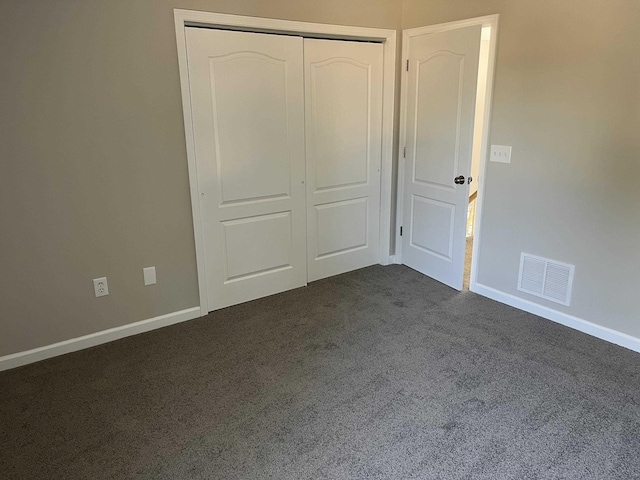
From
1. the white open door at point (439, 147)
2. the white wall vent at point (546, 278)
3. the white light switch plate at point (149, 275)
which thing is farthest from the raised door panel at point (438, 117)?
the white light switch plate at point (149, 275)

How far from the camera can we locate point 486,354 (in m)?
2.80

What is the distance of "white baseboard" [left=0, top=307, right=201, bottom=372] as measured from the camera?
2744 mm

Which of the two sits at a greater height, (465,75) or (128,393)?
(465,75)

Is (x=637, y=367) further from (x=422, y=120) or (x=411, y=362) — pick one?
(x=422, y=120)

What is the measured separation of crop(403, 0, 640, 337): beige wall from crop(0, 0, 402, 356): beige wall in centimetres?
169

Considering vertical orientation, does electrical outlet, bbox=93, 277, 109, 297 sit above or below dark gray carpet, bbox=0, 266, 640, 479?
above

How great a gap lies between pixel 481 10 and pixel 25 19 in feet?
9.28

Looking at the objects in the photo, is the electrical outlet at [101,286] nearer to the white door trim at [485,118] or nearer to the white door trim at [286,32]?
the white door trim at [286,32]

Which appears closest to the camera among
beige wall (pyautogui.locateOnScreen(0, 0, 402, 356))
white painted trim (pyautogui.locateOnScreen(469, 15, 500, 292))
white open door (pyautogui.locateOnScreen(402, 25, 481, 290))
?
beige wall (pyautogui.locateOnScreen(0, 0, 402, 356))

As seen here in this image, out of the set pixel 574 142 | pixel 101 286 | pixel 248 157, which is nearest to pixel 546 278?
pixel 574 142

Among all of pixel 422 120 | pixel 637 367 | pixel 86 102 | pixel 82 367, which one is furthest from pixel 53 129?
pixel 637 367

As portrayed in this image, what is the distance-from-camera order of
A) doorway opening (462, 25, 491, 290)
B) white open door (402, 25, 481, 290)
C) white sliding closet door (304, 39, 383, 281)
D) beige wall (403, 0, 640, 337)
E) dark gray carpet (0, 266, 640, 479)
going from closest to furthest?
1. dark gray carpet (0, 266, 640, 479)
2. beige wall (403, 0, 640, 337)
3. white open door (402, 25, 481, 290)
4. white sliding closet door (304, 39, 383, 281)
5. doorway opening (462, 25, 491, 290)

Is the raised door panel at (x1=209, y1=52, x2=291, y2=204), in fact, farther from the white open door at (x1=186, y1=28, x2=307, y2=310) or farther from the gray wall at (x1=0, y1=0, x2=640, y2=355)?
the gray wall at (x1=0, y1=0, x2=640, y2=355)

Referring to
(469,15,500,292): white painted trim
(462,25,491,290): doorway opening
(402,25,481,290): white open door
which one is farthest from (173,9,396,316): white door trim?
(469,15,500,292): white painted trim
